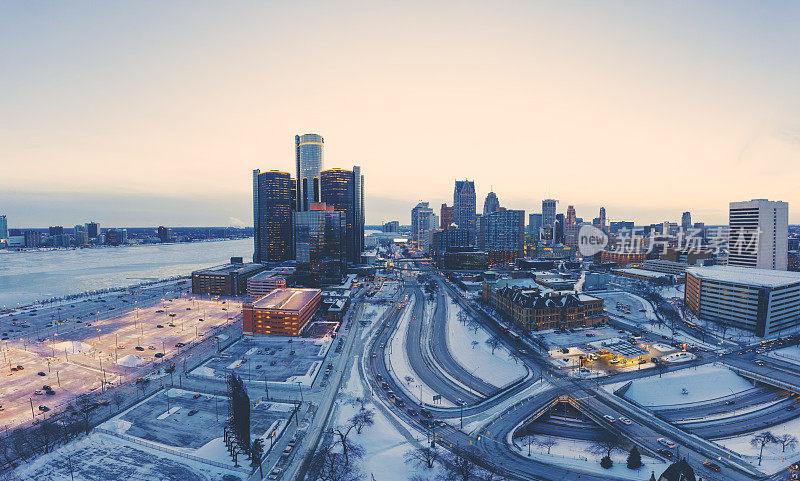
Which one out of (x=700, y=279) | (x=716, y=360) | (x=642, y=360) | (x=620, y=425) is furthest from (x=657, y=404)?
(x=700, y=279)

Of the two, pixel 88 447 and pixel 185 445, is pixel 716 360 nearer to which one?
pixel 185 445

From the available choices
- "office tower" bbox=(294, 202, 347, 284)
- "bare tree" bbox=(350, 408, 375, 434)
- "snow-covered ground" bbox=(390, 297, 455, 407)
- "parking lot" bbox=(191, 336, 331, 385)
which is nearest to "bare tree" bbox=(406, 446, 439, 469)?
"bare tree" bbox=(350, 408, 375, 434)

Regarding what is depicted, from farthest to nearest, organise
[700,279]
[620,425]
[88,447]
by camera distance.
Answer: [700,279] → [620,425] → [88,447]

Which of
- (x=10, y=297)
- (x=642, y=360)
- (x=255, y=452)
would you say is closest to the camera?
(x=255, y=452)

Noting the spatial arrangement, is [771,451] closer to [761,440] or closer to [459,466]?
[761,440]

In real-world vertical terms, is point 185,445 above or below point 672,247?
below

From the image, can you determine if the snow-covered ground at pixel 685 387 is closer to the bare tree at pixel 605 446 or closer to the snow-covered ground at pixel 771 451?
the snow-covered ground at pixel 771 451

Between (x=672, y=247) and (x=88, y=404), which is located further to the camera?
(x=672, y=247)
